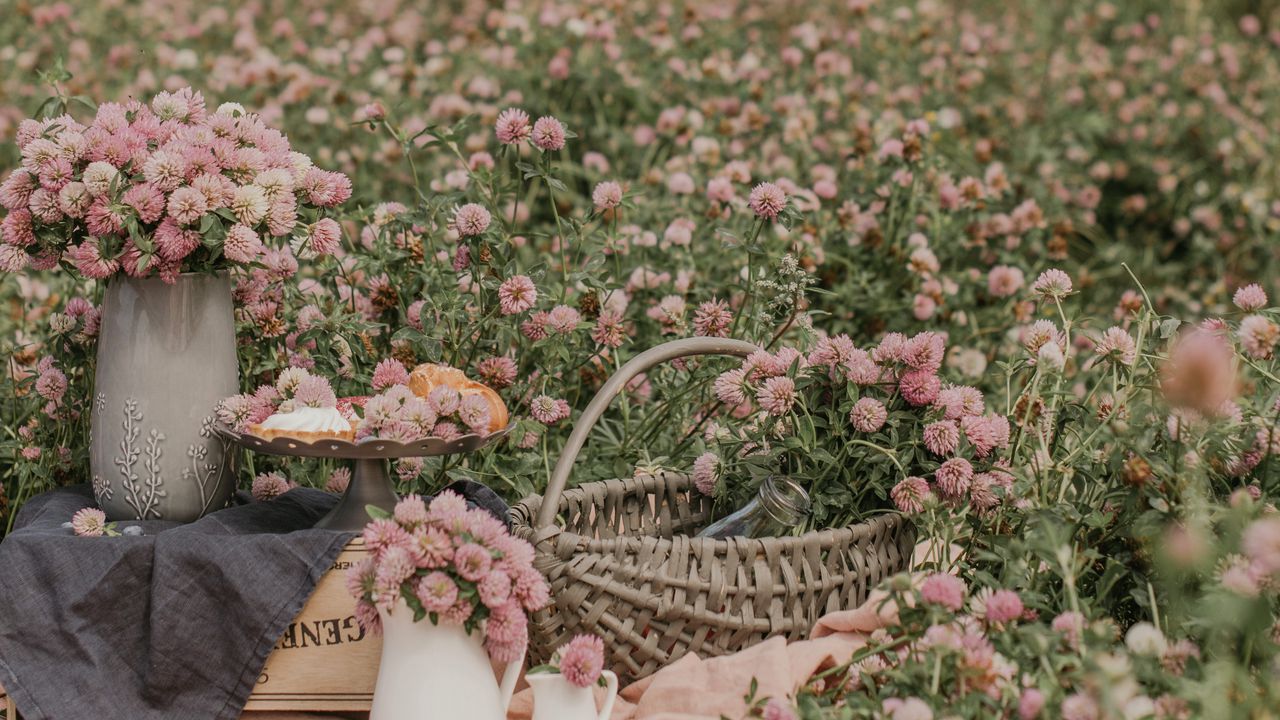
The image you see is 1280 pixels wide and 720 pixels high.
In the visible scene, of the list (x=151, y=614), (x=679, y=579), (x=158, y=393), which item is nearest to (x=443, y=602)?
(x=679, y=579)

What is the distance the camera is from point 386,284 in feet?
6.93

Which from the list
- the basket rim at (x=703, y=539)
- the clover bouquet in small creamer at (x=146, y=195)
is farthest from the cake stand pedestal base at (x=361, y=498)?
the clover bouquet in small creamer at (x=146, y=195)

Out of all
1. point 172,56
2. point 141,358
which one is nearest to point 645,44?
point 172,56

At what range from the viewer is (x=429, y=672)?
1449 mm

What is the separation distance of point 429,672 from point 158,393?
589 millimetres

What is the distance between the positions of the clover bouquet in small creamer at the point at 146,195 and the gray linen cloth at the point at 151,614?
0.37m

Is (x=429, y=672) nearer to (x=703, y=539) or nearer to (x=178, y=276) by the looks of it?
(x=703, y=539)

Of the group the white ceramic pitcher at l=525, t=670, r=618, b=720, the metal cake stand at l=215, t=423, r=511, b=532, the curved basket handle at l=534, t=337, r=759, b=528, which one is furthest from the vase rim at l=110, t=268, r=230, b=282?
the white ceramic pitcher at l=525, t=670, r=618, b=720

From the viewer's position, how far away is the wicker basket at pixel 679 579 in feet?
5.10

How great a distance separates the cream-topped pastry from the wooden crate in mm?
161

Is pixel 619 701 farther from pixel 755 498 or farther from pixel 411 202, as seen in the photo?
pixel 411 202

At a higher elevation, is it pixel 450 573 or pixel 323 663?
pixel 450 573

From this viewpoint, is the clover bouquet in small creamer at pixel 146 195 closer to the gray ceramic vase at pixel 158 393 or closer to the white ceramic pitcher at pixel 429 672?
the gray ceramic vase at pixel 158 393

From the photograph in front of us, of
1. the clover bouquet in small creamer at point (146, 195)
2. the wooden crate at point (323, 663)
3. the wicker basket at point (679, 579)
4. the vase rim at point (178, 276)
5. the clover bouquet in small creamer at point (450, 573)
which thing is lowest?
the wooden crate at point (323, 663)
